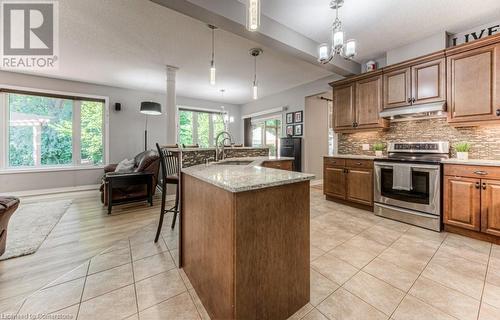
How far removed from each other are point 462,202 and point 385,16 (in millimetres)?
2489

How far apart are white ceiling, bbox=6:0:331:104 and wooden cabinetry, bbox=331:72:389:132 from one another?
2.75 ft

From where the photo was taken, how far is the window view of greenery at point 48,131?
4.57 metres

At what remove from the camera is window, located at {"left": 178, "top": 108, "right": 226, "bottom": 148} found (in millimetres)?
6746

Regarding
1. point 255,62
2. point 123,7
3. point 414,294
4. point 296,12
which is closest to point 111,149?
point 123,7

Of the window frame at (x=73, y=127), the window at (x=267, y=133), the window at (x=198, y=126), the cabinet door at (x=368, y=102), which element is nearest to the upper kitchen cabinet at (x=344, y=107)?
the cabinet door at (x=368, y=102)

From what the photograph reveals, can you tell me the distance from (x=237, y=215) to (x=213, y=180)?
0.87 feet

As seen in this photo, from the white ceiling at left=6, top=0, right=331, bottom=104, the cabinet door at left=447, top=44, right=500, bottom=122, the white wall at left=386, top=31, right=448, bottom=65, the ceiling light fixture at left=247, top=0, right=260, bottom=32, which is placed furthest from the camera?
the white wall at left=386, top=31, right=448, bottom=65

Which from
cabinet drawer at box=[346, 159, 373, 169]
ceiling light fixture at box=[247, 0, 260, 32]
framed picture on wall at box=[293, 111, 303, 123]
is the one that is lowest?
cabinet drawer at box=[346, 159, 373, 169]

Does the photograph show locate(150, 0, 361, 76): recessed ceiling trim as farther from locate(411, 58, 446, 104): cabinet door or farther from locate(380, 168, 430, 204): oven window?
locate(380, 168, 430, 204): oven window

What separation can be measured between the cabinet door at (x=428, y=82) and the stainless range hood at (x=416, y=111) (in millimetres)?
95

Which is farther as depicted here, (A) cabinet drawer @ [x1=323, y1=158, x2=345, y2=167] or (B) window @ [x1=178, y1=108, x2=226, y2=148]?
(B) window @ [x1=178, y1=108, x2=226, y2=148]

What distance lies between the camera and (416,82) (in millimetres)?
2969

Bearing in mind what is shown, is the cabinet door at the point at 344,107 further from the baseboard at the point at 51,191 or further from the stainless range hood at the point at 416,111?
the baseboard at the point at 51,191

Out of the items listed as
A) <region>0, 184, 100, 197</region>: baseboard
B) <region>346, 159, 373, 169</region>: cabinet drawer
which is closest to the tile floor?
<region>346, 159, 373, 169</region>: cabinet drawer
